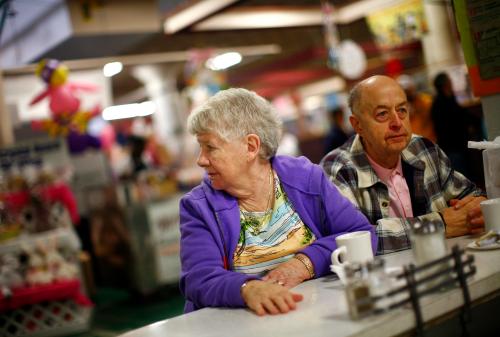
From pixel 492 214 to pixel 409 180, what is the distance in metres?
0.58

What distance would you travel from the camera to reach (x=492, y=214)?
190 cm

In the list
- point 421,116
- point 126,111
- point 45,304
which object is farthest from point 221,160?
point 126,111

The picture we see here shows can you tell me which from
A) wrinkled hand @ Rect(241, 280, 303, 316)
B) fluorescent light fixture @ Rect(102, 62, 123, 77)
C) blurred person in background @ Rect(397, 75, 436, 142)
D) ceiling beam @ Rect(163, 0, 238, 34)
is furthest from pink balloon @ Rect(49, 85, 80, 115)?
wrinkled hand @ Rect(241, 280, 303, 316)

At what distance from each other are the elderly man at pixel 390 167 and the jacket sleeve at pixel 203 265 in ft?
2.15

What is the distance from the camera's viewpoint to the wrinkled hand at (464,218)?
2.09 meters

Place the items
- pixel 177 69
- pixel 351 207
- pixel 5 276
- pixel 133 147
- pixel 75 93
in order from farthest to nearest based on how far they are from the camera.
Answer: pixel 177 69 → pixel 133 147 → pixel 75 93 → pixel 5 276 → pixel 351 207

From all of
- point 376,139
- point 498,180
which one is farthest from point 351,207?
point 498,180

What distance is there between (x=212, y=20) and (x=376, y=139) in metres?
6.79

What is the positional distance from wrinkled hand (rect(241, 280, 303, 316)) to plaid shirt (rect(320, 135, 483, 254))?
78cm

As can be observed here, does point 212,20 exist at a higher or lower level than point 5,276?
higher

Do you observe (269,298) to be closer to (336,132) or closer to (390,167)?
(390,167)

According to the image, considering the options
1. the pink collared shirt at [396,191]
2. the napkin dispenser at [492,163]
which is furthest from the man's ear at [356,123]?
the napkin dispenser at [492,163]

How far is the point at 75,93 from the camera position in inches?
258

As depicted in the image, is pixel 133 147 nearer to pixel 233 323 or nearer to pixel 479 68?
pixel 479 68
